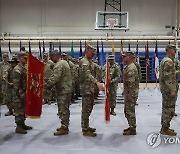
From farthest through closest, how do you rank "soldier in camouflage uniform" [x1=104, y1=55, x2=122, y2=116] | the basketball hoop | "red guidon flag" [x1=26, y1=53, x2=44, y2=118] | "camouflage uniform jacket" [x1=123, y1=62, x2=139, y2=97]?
the basketball hoop
"soldier in camouflage uniform" [x1=104, y1=55, x2=122, y2=116]
"camouflage uniform jacket" [x1=123, y1=62, x2=139, y2=97]
"red guidon flag" [x1=26, y1=53, x2=44, y2=118]

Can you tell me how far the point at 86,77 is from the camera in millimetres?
5230

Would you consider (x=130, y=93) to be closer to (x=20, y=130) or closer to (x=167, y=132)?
(x=167, y=132)

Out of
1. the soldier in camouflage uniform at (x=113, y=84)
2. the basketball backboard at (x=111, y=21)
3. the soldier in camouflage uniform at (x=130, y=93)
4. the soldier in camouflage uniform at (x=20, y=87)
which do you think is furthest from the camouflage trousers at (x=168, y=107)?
the basketball backboard at (x=111, y=21)

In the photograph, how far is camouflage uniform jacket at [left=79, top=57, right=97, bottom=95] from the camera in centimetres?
519

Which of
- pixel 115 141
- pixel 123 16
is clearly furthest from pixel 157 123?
pixel 123 16

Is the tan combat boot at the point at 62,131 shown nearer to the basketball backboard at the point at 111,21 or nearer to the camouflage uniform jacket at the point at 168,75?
the camouflage uniform jacket at the point at 168,75

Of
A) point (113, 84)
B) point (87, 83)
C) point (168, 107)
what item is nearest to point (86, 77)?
point (87, 83)

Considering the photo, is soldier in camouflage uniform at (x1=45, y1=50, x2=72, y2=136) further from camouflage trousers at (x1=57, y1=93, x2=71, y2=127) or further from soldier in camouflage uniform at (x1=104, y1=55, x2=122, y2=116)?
soldier in camouflage uniform at (x1=104, y1=55, x2=122, y2=116)

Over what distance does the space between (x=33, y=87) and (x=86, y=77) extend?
40.1 inches

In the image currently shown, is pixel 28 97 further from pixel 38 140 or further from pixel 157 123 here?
pixel 157 123

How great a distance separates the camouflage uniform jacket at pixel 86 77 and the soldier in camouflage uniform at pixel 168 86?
1316 millimetres

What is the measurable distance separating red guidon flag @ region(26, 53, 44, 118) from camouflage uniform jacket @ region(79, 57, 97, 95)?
804 mm

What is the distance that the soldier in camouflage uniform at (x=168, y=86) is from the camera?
16.7 ft

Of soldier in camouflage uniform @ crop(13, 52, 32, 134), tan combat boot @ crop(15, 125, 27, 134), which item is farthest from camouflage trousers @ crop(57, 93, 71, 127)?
tan combat boot @ crop(15, 125, 27, 134)
